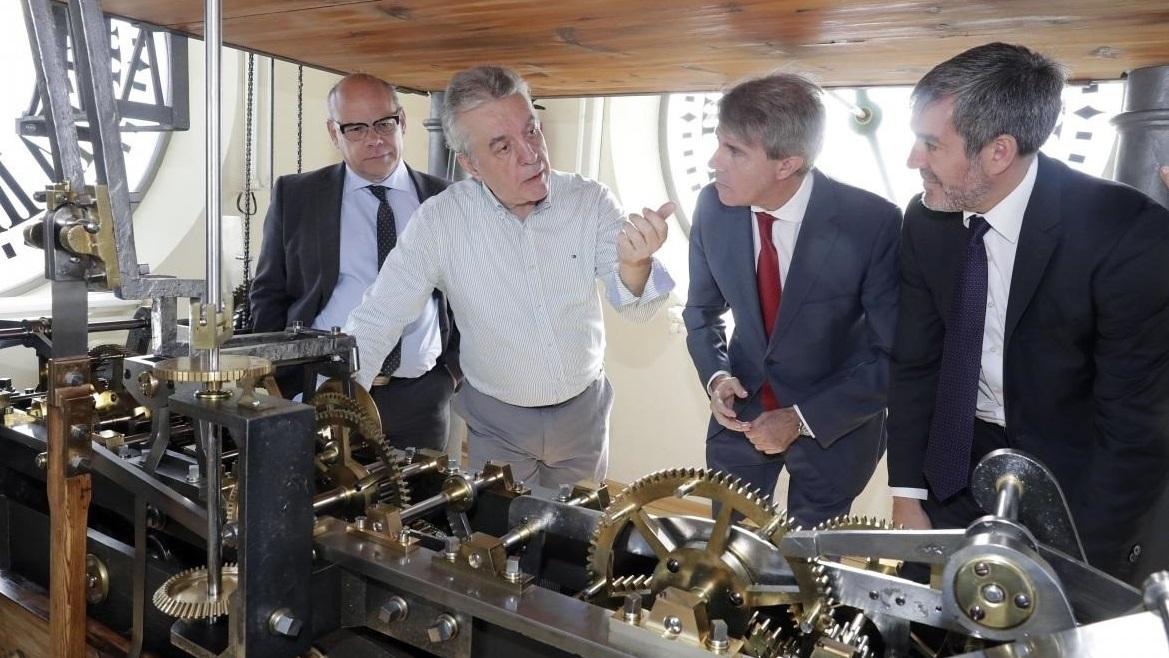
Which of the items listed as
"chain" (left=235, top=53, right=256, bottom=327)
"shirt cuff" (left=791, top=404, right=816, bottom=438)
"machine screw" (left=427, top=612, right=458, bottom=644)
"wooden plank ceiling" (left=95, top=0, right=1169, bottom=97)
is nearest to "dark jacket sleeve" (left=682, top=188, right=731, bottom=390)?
"shirt cuff" (left=791, top=404, right=816, bottom=438)

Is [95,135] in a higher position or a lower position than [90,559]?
higher

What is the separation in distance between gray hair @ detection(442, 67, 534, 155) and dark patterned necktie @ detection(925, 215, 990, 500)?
1.07 metres

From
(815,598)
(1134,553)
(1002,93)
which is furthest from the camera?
(1134,553)

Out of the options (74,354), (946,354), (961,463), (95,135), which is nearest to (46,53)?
(95,135)

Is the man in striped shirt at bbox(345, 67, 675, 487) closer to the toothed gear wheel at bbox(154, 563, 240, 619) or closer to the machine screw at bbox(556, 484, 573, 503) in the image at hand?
the machine screw at bbox(556, 484, 573, 503)

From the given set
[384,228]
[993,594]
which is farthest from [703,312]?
[993,594]

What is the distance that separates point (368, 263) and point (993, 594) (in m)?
2.09

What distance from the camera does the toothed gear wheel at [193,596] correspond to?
3.70ft

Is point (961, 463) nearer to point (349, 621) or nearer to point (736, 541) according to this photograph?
point (736, 541)

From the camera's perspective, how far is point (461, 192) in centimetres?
226

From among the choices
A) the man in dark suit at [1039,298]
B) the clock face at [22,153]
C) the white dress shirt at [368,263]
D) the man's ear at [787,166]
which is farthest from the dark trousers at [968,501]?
the clock face at [22,153]

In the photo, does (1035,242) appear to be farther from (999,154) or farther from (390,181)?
(390,181)

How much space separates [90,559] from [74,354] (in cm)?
38

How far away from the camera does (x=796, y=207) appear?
2121mm
